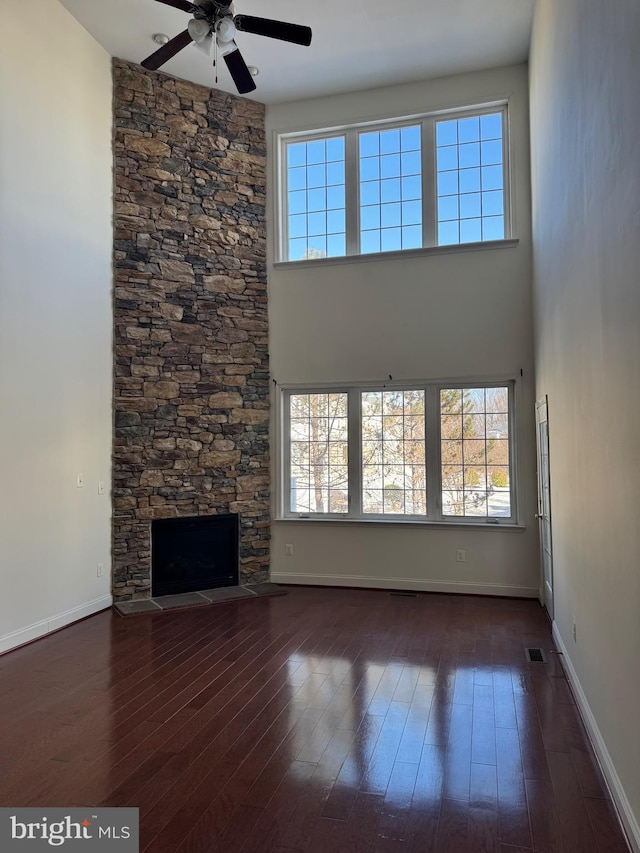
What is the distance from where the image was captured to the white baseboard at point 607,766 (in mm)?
2150

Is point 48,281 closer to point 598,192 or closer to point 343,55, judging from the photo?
point 343,55

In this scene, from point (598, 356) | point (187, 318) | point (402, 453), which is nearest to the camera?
point (598, 356)

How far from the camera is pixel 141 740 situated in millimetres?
2986

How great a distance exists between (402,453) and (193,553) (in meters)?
2.40

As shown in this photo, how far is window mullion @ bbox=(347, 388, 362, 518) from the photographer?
630cm

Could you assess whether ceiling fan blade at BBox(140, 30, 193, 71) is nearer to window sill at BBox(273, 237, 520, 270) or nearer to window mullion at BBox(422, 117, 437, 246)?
window sill at BBox(273, 237, 520, 270)

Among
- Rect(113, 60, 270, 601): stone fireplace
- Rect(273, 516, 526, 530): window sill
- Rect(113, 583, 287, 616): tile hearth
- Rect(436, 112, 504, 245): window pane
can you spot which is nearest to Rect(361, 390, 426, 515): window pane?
Rect(273, 516, 526, 530): window sill

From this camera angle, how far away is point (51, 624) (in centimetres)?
480

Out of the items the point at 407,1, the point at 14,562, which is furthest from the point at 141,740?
the point at 407,1

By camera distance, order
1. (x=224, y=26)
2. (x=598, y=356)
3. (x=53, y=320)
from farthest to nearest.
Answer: (x=53, y=320) → (x=224, y=26) → (x=598, y=356)

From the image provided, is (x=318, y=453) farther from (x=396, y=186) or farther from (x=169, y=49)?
(x=169, y=49)

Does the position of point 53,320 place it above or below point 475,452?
above

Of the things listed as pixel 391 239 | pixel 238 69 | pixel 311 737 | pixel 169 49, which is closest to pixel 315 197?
pixel 391 239

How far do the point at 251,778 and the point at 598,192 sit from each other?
118 inches
